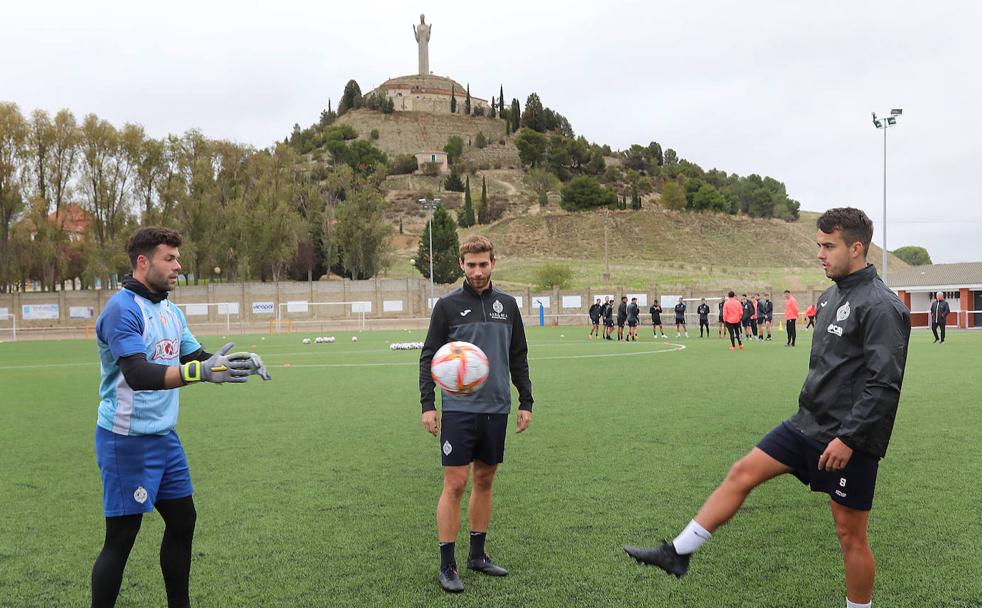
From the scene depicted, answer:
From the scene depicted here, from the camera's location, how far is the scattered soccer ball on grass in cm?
469

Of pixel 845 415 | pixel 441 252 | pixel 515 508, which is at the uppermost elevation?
pixel 441 252

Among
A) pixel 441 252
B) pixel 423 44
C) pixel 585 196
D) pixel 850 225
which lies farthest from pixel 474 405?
pixel 423 44

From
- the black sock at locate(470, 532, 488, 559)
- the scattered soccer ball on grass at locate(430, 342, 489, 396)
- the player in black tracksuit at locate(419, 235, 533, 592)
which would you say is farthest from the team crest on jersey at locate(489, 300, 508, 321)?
the black sock at locate(470, 532, 488, 559)

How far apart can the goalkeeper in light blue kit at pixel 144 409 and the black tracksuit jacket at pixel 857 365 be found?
267 cm

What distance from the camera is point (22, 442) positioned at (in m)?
9.64

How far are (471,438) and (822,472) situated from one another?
1921mm

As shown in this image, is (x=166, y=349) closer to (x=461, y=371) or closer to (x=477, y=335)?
(x=461, y=371)

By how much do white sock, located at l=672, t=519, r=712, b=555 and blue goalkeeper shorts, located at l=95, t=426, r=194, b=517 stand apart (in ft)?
8.42

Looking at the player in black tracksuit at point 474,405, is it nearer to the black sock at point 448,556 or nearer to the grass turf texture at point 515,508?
the black sock at point 448,556

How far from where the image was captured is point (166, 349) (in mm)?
4020

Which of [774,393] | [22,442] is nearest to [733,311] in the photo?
[774,393]

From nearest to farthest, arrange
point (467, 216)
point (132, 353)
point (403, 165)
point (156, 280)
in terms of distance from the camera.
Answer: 1. point (132, 353)
2. point (156, 280)
3. point (467, 216)
4. point (403, 165)

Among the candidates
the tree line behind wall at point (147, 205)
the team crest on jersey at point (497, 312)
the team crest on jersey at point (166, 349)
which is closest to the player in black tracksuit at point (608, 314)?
the team crest on jersey at point (497, 312)

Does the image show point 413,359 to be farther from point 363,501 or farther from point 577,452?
point 363,501
